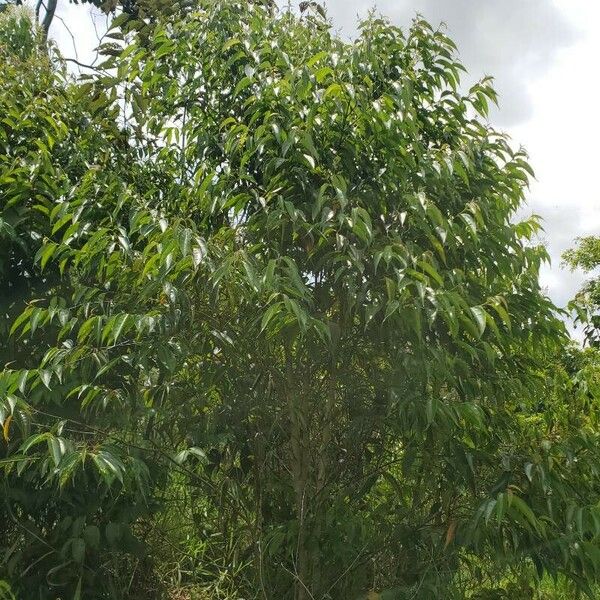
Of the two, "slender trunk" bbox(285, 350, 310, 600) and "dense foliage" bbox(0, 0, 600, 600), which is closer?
"dense foliage" bbox(0, 0, 600, 600)

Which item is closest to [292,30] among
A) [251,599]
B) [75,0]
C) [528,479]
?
[528,479]

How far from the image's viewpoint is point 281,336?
304 cm

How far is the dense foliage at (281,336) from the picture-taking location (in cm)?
293

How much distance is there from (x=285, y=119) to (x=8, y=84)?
142 centimetres

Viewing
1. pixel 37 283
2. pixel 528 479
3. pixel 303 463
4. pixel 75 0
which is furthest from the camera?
pixel 75 0

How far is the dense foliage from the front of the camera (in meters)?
2.93

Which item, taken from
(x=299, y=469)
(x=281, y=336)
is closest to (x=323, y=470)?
(x=299, y=469)

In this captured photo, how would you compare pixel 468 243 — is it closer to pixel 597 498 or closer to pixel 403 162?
pixel 403 162

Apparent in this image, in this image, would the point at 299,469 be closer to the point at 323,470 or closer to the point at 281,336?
the point at 323,470

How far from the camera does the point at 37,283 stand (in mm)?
3777

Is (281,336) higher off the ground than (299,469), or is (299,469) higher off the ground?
(281,336)

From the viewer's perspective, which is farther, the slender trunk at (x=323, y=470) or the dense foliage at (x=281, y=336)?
the slender trunk at (x=323, y=470)

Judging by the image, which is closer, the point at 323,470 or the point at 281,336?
the point at 281,336

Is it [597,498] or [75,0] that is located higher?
[75,0]
